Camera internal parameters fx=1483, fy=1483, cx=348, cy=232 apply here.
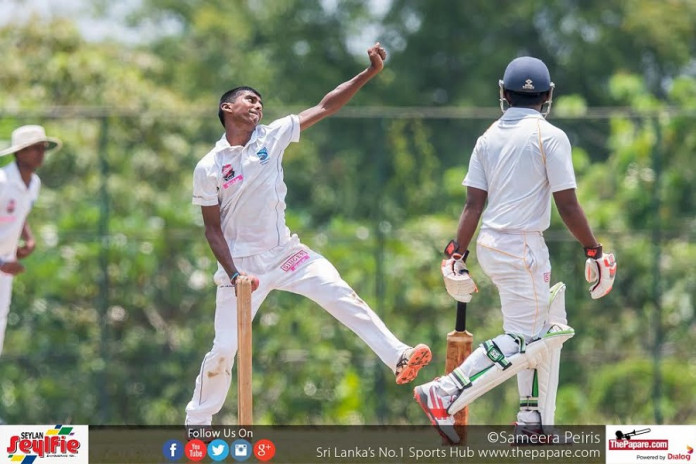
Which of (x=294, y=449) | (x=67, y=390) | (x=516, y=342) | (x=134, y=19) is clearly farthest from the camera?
(x=134, y=19)

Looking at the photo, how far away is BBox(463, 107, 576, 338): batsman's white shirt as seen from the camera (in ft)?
25.1

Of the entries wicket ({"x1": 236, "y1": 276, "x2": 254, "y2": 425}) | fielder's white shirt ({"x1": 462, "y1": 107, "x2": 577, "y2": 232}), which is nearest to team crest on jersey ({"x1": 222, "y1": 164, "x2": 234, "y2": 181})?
wicket ({"x1": 236, "y1": 276, "x2": 254, "y2": 425})

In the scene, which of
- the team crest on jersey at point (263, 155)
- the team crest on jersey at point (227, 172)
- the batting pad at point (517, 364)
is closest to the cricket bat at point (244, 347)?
the team crest on jersey at point (227, 172)

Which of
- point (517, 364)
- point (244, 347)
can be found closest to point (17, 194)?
point (244, 347)

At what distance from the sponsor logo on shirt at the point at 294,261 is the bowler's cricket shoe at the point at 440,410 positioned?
3.51 ft

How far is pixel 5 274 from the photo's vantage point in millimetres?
9859

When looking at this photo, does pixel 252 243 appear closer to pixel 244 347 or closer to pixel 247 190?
pixel 247 190

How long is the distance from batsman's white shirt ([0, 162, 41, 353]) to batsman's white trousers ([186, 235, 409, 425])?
91.4 inches

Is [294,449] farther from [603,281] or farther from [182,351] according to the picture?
[182,351]

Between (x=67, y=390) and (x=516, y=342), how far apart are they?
254 inches

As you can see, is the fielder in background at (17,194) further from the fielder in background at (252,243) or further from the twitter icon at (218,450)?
the twitter icon at (218,450)

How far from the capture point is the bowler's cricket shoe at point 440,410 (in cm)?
760

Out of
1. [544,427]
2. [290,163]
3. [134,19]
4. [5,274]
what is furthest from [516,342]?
[134,19]

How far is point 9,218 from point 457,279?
3.70 metres
